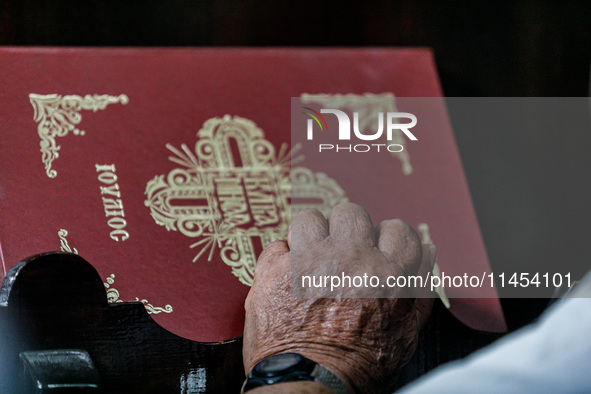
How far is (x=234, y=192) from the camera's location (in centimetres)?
77

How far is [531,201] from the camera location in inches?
36.0

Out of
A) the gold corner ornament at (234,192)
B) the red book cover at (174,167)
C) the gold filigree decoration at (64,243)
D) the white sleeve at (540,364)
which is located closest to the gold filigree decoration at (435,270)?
the red book cover at (174,167)

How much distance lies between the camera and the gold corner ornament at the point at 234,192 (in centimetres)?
71

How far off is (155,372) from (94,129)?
347 mm

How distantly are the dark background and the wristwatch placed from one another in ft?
1.23

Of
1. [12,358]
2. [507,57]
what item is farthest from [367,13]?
[12,358]

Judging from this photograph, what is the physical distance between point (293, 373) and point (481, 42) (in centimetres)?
81

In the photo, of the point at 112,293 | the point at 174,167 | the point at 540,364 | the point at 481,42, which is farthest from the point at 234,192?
the point at 481,42

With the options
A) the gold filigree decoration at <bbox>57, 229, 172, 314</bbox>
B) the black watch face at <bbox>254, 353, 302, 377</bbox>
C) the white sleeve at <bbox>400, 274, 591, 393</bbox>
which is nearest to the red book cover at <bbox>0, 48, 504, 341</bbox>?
the gold filigree decoration at <bbox>57, 229, 172, 314</bbox>

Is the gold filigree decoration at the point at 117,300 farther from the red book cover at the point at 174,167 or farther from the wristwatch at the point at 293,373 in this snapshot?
the wristwatch at the point at 293,373

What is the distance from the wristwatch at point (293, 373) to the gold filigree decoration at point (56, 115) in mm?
382

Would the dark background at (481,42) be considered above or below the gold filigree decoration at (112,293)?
above

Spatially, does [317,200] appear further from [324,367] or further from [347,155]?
[324,367]

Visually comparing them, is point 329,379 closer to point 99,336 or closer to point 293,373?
point 293,373
